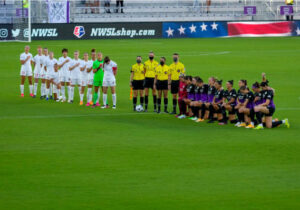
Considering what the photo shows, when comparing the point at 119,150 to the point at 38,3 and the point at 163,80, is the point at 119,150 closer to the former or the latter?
the point at 163,80

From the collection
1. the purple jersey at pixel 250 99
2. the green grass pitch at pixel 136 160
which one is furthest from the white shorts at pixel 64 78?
the purple jersey at pixel 250 99

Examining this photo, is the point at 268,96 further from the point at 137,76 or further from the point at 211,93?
the point at 137,76

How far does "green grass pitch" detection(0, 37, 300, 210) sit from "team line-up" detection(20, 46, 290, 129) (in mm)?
654

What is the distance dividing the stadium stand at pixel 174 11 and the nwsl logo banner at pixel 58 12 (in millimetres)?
3583

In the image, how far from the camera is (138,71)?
80.2ft

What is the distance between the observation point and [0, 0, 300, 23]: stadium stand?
218 ft

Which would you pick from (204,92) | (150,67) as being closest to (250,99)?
(204,92)

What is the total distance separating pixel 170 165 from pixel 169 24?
48228 mm

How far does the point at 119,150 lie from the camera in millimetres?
17203

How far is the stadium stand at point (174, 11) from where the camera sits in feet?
218

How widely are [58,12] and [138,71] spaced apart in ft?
122

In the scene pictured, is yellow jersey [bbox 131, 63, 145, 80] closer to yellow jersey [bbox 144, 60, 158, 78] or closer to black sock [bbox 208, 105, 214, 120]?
→ yellow jersey [bbox 144, 60, 158, 78]

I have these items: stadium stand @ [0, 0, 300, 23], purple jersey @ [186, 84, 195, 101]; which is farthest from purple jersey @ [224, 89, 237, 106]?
stadium stand @ [0, 0, 300, 23]

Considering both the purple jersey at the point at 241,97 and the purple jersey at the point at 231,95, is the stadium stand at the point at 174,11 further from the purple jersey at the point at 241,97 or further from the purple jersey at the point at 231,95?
the purple jersey at the point at 241,97
